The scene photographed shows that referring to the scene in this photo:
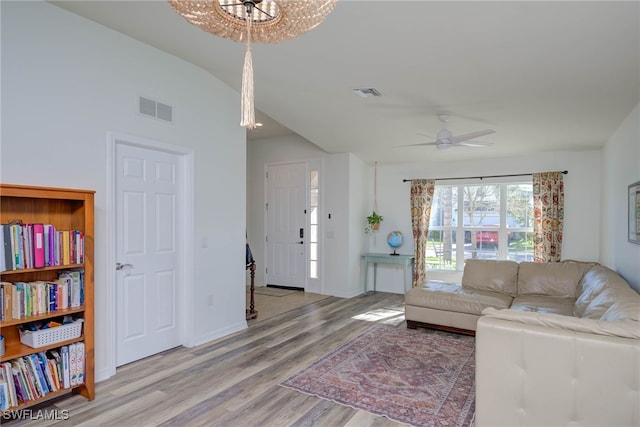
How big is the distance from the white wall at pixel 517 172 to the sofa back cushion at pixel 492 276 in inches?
51.9

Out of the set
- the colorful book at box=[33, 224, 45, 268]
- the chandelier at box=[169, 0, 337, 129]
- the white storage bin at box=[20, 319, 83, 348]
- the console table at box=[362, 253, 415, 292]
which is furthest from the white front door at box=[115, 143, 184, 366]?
the console table at box=[362, 253, 415, 292]

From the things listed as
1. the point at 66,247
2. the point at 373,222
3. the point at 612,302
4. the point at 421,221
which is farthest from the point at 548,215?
the point at 66,247

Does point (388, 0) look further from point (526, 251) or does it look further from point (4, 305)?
point (526, 251)

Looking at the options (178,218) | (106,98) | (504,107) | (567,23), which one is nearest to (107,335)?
(178,218)

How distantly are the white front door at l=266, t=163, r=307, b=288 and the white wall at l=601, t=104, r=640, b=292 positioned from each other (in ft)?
14.6

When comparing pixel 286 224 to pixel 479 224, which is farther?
pixel 286 224

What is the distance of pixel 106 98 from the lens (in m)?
3.16

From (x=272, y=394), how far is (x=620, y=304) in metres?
2.44

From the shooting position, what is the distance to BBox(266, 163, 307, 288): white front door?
683cm

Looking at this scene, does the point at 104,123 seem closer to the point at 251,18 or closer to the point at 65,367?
the point at 65,367

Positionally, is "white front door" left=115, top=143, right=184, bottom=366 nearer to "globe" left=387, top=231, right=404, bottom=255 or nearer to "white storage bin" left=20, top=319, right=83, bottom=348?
"white storage bin" left=20, top=319, right=83, bottom=348

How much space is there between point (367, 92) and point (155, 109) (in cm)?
214

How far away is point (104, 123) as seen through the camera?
3.14 meters

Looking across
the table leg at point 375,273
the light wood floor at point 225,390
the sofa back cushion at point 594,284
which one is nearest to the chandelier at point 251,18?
the light wood floor at point 225,390
